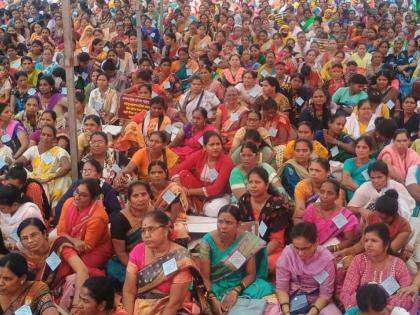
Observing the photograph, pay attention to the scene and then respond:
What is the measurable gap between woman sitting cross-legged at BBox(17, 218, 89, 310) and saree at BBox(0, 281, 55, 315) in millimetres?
349

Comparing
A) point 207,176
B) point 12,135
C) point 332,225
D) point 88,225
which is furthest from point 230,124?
point 88,225

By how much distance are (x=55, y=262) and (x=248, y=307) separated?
3.81 ft

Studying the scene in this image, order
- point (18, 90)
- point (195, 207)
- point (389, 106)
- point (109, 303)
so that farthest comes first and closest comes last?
point (18, 90) → point (389, 106) → point (195, 207) → point (109, 303)

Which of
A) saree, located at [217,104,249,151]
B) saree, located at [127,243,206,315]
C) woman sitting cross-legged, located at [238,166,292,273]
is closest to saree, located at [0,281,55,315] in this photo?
saree, located at [127,243,206,315]

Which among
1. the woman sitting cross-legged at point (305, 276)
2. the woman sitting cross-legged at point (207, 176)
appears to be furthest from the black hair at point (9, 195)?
the woman sitting cross-legged at point (305, 276)

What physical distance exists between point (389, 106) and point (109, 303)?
449 centimetres

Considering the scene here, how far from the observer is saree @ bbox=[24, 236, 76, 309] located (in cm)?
354

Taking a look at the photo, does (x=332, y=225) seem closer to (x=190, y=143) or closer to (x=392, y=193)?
(x=392, y=193)

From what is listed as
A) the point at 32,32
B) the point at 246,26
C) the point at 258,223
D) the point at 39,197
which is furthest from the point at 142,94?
the point at 32,32

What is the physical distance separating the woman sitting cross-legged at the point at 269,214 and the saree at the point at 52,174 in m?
1.74

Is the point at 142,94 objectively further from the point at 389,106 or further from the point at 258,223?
the point at 258,223

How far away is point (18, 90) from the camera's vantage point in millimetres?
7668

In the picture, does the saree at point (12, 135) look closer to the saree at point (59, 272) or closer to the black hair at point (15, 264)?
the saree at point (59, 272)

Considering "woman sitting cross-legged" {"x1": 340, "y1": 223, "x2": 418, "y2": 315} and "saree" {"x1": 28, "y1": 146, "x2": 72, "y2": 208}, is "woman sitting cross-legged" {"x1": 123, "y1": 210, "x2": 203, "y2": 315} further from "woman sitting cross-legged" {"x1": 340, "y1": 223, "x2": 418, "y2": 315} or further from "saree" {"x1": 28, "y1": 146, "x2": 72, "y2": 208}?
"saree" {"x1": 28, "y1": 146, "x2": 72, "y2": 208}
